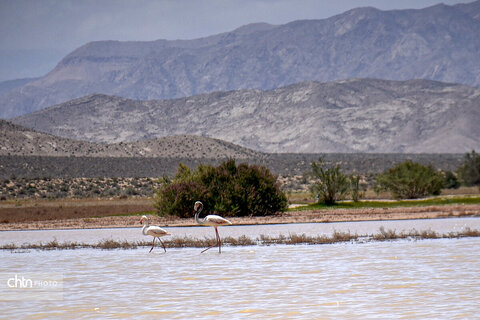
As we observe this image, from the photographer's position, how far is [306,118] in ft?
534

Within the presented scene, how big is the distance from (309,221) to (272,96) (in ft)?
482

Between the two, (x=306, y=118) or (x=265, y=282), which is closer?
(x=265, y=282)

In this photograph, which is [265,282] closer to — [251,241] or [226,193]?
[251,241]

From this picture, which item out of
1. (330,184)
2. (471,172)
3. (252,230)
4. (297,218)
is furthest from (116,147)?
(252,230)

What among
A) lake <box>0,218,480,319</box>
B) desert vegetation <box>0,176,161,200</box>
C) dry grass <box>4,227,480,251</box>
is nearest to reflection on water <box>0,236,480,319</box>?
lake <box>0,218,480,319</box>

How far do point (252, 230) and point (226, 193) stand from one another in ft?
19.3

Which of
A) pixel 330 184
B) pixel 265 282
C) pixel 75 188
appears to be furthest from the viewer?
pixel 75 188

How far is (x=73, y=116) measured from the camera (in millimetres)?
177125

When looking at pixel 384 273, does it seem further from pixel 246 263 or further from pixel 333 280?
pixel 246 263

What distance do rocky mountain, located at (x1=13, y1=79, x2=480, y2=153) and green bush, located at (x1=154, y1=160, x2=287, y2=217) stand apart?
11310cm

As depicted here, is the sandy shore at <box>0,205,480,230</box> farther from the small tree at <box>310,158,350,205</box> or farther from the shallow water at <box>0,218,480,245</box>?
the small tree at <box>310,158,350,205</box>

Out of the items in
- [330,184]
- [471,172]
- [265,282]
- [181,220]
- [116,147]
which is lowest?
[265,282]

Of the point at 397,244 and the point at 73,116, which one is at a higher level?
the point at 73,116

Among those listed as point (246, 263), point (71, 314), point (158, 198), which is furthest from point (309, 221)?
point (71, 314)
